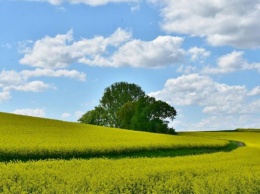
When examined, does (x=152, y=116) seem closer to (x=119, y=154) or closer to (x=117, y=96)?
(x=117, y=96)

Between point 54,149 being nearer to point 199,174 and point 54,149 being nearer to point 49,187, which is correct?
point 199,174

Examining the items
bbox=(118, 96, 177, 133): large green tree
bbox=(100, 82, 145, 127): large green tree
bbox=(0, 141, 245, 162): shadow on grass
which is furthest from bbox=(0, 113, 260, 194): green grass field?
bbox=(100, 82, 145, 127): large green tree

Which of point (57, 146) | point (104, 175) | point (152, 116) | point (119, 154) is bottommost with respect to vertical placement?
point (104, 175)

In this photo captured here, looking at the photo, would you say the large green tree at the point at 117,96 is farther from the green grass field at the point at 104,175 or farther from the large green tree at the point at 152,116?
the green grass field at the point at 104,175

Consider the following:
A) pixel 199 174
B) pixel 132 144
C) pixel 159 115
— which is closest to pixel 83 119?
pixel 159 115

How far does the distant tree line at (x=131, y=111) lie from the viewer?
231 ft

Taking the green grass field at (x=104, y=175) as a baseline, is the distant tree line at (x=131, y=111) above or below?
above

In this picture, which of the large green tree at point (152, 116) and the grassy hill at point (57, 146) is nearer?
the grassy hill at point (57, 146)

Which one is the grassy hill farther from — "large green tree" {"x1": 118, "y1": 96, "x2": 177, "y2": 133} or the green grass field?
"large green tree" {"x1": 118, "y1": 96, "x2": 177, "y2": 133}

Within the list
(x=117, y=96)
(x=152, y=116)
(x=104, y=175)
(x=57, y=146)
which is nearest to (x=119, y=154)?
(x=57, y=146)

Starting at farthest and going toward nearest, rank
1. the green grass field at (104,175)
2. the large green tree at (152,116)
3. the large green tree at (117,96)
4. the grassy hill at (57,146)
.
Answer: the large green tree at (117,96), the large green tree at (152,116), the grassy hill at (57,146), the green grass field at (104,175)

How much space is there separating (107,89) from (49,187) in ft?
254

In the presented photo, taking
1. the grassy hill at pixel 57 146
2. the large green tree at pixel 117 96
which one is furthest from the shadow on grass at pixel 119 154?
the large green tree at pixel 117 96

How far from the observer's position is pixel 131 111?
249 feet
